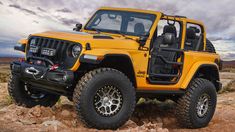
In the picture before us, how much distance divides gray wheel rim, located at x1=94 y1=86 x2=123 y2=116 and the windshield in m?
1.53

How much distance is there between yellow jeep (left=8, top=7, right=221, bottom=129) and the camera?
674 cm

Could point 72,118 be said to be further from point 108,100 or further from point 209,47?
point 209,47

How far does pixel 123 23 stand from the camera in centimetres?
845

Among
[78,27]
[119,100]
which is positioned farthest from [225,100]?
[119,100]

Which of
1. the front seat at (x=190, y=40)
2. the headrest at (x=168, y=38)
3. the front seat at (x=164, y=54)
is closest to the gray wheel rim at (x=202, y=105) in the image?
the front seat at (x=164, y=54)

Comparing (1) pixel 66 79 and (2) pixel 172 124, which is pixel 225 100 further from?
(1) pixel 66 79

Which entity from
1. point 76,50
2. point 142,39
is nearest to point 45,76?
point 76,50

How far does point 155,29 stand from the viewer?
27.0ft

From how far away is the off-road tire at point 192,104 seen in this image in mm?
8648

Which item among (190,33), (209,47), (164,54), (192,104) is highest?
(190,33)

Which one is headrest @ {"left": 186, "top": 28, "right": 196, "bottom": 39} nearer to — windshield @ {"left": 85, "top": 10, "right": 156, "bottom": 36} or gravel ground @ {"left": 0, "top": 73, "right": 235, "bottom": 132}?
windshield @ {"left": 85, "top": 10, "right": 156, "bottom": 36}

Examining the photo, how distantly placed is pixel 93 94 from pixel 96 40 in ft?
2.78

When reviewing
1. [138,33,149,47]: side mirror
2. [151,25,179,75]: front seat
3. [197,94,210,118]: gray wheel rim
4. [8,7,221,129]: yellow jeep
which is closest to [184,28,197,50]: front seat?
[8,7,221,129]: yellow jeep

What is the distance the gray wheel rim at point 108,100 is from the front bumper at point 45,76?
1.66 feet
